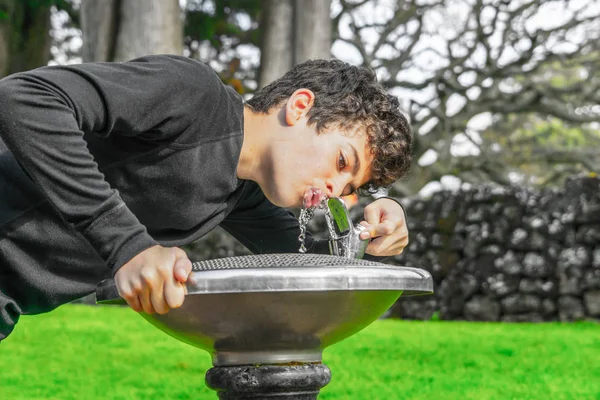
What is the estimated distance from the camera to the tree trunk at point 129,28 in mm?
7250

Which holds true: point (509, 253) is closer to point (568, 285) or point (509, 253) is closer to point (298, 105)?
point (568, 285)

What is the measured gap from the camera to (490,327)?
6.46 metres

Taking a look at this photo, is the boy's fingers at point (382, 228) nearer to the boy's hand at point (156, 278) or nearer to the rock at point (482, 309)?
the boy's hand at point (156, 278)

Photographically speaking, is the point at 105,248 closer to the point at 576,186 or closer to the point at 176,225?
the point at 176,225

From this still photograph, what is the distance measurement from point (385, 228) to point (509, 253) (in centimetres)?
532

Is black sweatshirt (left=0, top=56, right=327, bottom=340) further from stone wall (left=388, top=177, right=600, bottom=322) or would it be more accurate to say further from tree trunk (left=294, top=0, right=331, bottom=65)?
tree trunk (left=294, top=0, right=331, bottom=65)

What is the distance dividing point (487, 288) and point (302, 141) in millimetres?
5585

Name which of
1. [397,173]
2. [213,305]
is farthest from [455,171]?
[213,305]

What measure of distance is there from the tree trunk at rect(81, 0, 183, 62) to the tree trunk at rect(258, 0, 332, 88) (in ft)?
4.65

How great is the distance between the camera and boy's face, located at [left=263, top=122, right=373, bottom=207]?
6.79 feet

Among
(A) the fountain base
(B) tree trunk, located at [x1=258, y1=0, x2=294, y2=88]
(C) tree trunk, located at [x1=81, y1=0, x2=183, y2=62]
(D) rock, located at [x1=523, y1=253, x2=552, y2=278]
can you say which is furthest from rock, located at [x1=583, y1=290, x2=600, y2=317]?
(A) the fountain base

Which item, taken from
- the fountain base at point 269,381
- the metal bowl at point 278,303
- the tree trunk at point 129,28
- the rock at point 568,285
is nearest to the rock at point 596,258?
the rock at point 568,285

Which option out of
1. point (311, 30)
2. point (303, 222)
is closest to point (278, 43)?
point (311, 30)

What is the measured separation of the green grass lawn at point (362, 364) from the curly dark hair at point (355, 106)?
4.83 feet
